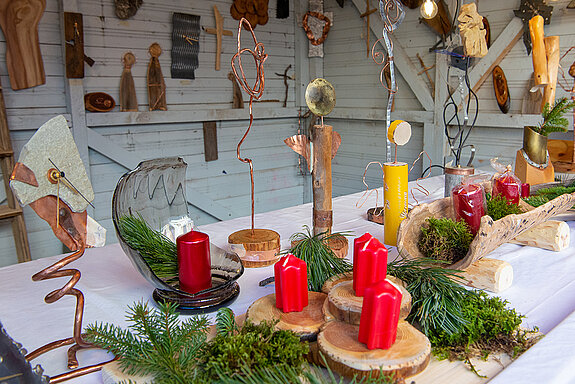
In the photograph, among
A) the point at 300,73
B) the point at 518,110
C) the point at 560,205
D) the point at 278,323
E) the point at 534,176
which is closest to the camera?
the point at 278,323

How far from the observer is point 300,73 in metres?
3.84

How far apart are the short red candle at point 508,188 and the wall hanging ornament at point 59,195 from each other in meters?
1.02

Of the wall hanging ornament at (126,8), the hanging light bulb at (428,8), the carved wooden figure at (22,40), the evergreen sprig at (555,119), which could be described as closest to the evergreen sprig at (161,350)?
the evergreen sprig at (555,119)

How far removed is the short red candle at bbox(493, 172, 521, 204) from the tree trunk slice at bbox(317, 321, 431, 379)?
0.73m

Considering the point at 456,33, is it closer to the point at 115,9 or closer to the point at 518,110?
the point at 518,110

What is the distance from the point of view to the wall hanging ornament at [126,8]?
2859mm

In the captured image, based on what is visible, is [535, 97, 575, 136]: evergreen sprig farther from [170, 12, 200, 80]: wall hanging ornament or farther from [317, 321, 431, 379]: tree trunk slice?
[170, 12, 200, 80]: wall hanging ornament

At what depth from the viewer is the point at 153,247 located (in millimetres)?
940

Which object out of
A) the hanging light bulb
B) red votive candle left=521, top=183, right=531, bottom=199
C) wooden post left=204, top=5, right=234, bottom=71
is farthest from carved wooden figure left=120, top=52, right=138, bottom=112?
red votive candle left=521, top=183, right=531, bottom=199

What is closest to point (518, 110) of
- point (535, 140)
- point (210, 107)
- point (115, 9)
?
point (535, 140)

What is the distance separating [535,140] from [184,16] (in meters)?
2.43

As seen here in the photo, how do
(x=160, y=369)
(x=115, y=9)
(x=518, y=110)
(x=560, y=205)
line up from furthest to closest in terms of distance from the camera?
(x=115, y=9)
(x=518, y=110)
(x=560, y=205)
(x=160, y=369)

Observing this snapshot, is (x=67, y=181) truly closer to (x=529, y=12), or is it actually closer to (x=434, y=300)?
(x=434, y=300)

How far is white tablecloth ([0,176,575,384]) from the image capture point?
0.67 meters
